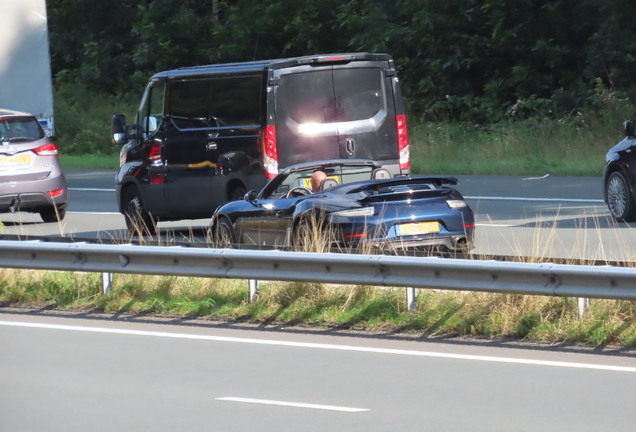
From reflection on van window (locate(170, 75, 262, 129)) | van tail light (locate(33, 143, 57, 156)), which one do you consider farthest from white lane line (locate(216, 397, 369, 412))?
van tail light (locate(33, 143, 57, 156))

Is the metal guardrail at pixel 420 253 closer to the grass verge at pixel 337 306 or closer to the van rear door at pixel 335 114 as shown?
the grass verge at pixel 337 306

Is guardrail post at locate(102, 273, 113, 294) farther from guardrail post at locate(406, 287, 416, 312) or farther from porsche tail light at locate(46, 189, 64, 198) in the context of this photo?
porsche tail light at locate(46, 189, 64, 198)

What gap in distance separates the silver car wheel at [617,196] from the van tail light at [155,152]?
5.87 metres

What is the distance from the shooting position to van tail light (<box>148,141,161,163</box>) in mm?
16927

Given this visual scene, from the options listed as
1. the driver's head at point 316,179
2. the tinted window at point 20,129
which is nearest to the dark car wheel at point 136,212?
the tinted window at point 20,129

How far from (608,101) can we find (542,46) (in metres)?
4.64

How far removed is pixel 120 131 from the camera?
17.6 meters

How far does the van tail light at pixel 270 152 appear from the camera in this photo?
15336mm

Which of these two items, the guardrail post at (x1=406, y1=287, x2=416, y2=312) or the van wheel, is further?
the van wheel

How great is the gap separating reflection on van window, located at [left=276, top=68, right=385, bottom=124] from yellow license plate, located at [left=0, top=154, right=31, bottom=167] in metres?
5.25

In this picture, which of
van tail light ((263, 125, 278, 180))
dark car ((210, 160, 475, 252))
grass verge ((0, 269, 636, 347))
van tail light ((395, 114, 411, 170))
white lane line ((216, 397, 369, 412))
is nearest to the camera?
white lane line ((216, 397, 369, 412))

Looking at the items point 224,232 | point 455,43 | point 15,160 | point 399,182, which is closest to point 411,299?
point 399,182

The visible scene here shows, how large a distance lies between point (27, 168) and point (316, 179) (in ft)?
24.0

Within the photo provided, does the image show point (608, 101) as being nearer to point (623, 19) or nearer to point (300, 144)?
point (623, 19)
